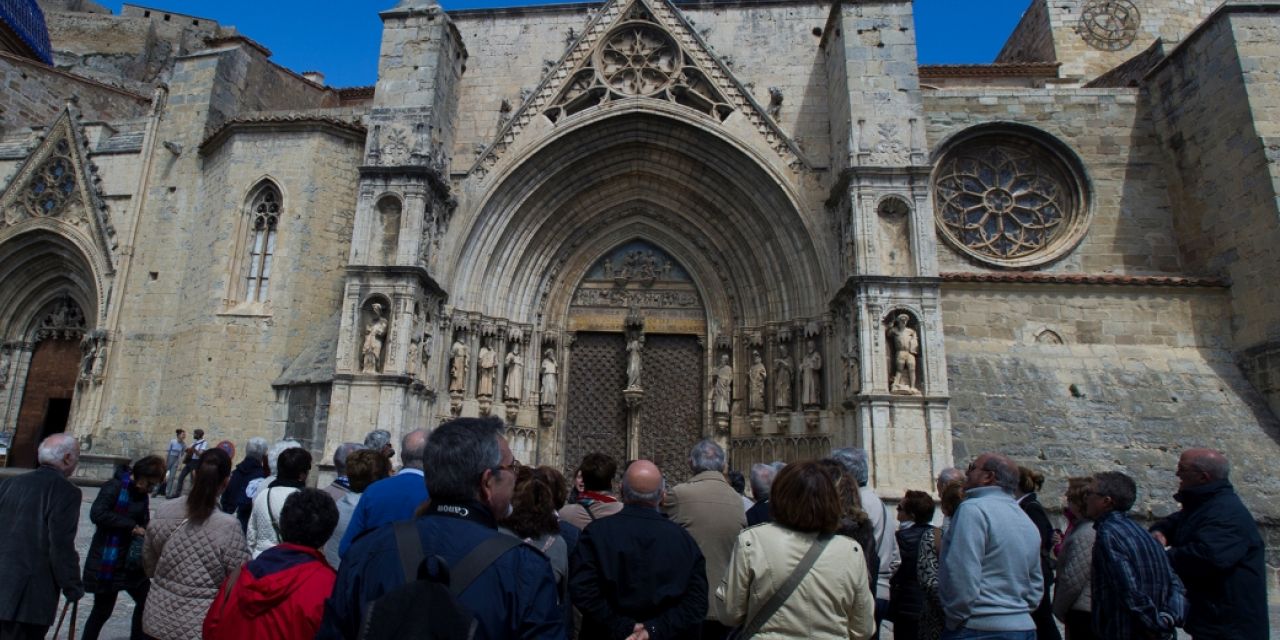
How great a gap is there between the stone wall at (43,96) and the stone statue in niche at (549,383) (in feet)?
45.8

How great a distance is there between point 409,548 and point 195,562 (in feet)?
6.87

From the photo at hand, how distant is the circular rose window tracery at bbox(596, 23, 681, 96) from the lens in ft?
42.7

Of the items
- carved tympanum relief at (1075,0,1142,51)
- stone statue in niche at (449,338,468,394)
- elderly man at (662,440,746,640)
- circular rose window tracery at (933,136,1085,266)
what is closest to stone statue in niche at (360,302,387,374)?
stone statue in niche at (449,338,468,394)

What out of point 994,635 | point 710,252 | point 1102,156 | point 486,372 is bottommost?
point 994,635

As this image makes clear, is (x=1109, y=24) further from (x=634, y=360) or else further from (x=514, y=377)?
(x=514, y=377)

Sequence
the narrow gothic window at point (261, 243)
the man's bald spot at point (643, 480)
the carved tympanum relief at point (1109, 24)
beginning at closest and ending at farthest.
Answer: the man's bald spot at point (643, 480), the narrow gothic window at point (261, 243), the carved tympanum relief at point (1109, 24)

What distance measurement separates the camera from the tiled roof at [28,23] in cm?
2256

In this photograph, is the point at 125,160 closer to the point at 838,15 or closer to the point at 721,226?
the point at 721,226

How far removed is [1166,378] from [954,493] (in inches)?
373

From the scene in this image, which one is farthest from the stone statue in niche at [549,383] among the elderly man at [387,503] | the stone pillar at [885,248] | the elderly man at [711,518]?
the elderly man at [387,503]

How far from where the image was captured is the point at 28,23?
24453mm

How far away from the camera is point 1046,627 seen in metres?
4.46

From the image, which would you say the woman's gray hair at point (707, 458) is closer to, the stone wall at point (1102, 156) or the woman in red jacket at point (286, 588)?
the woman in red jacket at point (286, 588)

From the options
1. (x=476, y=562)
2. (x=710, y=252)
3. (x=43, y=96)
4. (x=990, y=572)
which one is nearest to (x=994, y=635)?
(x=990, y=572)
